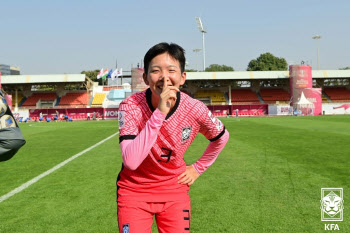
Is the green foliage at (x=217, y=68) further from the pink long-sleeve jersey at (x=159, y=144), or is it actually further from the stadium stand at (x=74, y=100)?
the pink long-sleeve jersey at (x=159, y=144)

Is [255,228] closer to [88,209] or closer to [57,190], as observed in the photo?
[88,209]

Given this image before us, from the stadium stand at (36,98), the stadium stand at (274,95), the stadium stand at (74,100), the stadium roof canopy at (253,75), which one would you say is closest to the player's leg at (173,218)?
the stadium roof canopy at (253,75)

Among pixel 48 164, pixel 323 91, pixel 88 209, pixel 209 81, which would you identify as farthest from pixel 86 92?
pixel 88 209

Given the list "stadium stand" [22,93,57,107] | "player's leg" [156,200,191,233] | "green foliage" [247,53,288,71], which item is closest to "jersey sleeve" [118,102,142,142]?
"player's leg" [156,200,191,233]

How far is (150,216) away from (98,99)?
57.1 metres

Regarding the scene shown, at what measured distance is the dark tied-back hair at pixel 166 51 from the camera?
2.25 meters

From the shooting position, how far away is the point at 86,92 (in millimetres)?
57625

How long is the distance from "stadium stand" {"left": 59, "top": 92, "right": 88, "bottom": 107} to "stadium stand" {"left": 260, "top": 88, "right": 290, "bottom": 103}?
1287 inches

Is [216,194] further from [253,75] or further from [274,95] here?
[274,95]

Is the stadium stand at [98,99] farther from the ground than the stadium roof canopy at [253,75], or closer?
closer

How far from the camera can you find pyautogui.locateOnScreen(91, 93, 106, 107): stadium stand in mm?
56062

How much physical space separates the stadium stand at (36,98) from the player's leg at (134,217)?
57.2 meters

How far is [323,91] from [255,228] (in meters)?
59.9

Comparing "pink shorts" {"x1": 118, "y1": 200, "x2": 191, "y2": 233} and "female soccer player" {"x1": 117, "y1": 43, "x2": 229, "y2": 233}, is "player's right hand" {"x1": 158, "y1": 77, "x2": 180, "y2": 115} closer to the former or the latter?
"female soccer player" {"x1": 117, "y1": 43, "x2": 229, "y2": 233}
